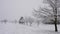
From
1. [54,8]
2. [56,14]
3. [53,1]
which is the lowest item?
[56,14]

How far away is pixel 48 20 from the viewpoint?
9.13 m

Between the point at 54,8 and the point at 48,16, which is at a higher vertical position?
the point at 54,8

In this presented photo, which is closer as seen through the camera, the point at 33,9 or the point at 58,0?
the point at 58,0

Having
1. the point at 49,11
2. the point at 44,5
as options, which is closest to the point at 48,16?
the point at 49,11

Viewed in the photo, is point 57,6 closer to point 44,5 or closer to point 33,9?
point 44,5

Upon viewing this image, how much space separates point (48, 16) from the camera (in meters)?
8.80

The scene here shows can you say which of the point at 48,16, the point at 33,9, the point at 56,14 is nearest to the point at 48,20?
the point at 48,16

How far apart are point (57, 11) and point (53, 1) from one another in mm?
999

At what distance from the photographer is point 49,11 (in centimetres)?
870

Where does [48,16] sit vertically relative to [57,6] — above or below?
below

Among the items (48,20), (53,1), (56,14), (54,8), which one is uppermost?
(53,1)

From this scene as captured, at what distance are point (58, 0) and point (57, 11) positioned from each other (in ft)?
3.26

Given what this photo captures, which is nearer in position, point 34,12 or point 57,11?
point 57,11

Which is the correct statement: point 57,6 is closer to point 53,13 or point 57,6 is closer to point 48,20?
point 53,13
